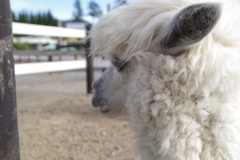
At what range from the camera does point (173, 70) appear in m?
1.05

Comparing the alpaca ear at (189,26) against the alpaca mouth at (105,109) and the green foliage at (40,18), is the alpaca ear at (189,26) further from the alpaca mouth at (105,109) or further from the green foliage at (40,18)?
the green foliage at (40,18)

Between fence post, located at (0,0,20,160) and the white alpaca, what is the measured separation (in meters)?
0.63

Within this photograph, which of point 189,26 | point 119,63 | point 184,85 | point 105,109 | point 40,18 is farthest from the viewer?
point 40,18

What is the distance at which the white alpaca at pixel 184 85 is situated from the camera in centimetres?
101

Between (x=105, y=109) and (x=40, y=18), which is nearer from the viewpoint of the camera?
(x=105, y=109)

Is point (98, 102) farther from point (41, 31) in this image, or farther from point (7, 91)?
point (41, 31)

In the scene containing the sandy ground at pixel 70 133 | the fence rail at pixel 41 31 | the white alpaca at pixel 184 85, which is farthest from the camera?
the fence rail at pixel 41 31

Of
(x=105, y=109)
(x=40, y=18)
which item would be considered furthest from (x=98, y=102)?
(x=40, y=18)

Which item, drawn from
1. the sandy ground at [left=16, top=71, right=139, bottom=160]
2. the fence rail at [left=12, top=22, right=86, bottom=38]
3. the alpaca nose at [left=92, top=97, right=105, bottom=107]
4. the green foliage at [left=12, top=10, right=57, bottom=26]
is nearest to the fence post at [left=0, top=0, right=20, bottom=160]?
the alpaca nose at [left=92, top=97, right=105, bottom=107]

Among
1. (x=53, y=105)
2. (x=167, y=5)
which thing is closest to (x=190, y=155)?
(x=167, y=5)

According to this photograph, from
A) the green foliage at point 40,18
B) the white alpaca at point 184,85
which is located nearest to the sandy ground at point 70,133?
the white alpaca at point 184,85

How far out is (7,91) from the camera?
1.10 metres

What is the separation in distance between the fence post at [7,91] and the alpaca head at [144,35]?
1.64 feet

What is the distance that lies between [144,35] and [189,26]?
27 centimetres
